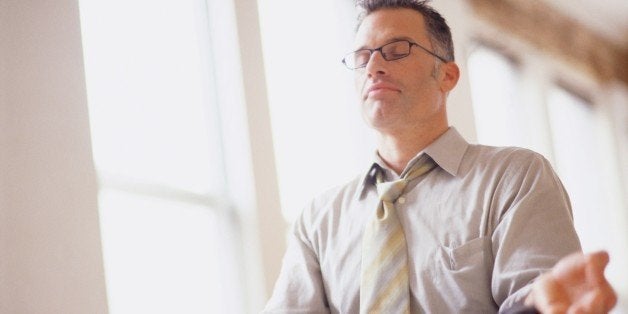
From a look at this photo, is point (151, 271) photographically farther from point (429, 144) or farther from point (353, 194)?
point (429, 144)

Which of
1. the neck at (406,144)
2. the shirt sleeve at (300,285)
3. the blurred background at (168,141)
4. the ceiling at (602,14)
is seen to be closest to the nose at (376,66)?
the neck at (406,144)

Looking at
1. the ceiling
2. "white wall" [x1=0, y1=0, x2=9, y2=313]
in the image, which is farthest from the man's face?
the ceiling

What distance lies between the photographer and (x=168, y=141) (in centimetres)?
312

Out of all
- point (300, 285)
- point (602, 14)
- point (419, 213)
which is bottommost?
point (300, 285)

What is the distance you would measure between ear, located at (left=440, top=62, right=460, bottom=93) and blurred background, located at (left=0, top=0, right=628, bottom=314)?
96 centimetres

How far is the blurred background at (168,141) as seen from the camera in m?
2.33

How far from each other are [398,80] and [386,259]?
487 mm

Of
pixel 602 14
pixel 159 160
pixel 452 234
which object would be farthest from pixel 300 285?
pixel 602 14

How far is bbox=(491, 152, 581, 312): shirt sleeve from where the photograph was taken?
1870 millimetres

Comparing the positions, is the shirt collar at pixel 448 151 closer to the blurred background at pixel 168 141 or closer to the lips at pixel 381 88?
the lips at pixel 381 88

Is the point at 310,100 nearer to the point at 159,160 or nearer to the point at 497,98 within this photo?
the point at 159,160

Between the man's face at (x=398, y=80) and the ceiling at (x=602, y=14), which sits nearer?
the man's face at (x=398, y=80)

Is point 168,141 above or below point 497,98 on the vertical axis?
below

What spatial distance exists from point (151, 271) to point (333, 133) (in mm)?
1198
